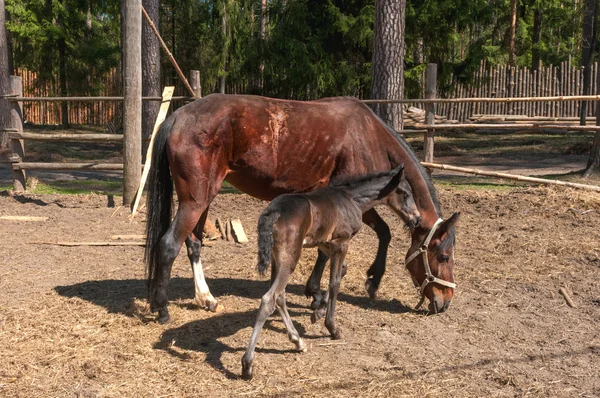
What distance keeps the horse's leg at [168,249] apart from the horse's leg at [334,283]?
3.80 feet

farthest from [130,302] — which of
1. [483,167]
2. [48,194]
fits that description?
[483,167]

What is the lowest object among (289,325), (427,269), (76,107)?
(289,325)

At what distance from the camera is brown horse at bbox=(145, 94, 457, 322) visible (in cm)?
511

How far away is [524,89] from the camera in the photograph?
67.7 ft

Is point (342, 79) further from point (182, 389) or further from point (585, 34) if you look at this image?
point (182, 389)

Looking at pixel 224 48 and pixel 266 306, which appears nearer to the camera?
pixel 266 306

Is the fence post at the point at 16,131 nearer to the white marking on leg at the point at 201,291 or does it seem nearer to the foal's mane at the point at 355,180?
the white marking on leg at the point at 201,291

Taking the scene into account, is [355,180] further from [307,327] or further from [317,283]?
[307,327]

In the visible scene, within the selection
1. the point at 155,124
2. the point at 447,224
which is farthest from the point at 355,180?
the point at 155,124

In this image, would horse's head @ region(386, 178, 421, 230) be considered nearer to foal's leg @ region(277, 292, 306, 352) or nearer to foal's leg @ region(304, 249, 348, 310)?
foal's leg @ region(304, 249, 348, 310)

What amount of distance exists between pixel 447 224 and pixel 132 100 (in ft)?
18.5

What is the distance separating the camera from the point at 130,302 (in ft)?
17.9

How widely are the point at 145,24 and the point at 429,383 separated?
12737 millimetres

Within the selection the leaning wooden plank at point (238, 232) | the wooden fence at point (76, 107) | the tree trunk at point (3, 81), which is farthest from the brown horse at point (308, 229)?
the wooden fence at point (76, 107)
